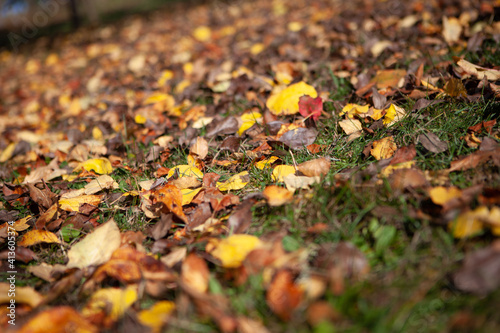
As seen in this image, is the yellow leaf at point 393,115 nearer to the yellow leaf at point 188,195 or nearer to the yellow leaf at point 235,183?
the yellow leaf at point 235,183

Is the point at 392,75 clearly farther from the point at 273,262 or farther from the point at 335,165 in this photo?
the point at 273,262

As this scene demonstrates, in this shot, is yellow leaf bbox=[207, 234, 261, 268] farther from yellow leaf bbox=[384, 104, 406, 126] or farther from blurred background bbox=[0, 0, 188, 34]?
blurred background bbox=[0, 0, 188, 34]

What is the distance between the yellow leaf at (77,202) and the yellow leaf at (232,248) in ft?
2.51

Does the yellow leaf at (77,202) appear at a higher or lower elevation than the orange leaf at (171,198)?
lower

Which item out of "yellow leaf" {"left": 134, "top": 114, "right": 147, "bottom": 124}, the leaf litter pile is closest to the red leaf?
the leaf litter pile

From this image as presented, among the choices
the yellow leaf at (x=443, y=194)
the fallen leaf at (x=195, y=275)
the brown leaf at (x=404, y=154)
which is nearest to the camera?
the fallen leaf at (x=195, y=275)

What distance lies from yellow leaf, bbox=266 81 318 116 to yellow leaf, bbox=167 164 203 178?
0.65 meters

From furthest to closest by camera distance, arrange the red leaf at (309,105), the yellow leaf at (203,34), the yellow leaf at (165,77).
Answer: the yellow leaf at (203,34) < the yellow leaf at (165,77) < the red leaf at (309,105)

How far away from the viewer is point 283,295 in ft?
2.97

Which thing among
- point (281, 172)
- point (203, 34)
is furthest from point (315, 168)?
point (203, 34)

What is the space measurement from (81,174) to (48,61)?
5.08 m

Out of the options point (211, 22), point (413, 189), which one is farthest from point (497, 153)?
point (211, 22)

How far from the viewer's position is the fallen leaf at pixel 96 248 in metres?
1.24

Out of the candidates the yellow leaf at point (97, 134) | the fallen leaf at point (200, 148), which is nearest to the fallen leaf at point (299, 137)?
the fallen leaf at point (200, 148)
